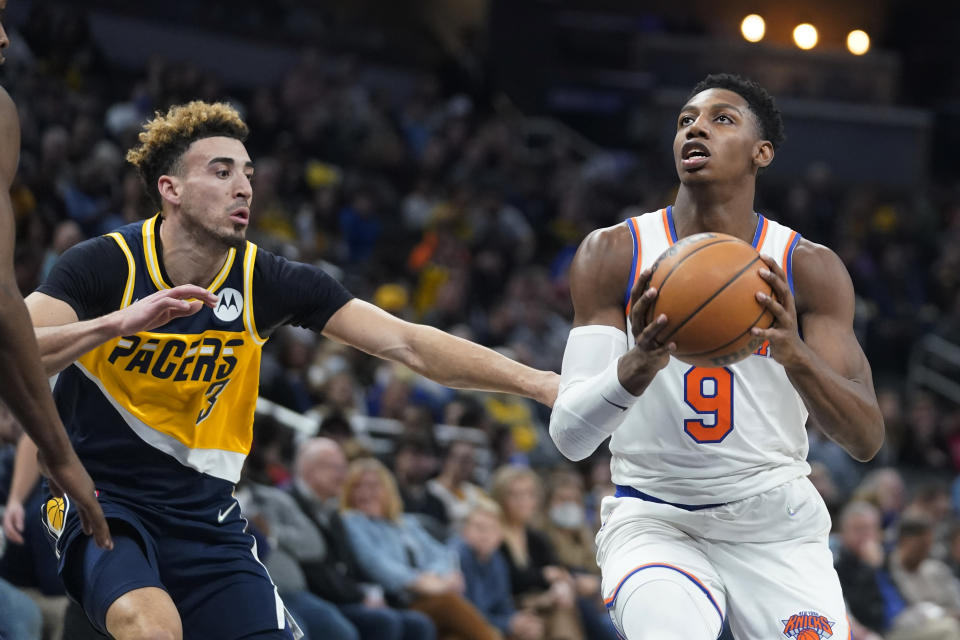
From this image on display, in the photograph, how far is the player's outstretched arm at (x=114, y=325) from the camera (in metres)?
3.83

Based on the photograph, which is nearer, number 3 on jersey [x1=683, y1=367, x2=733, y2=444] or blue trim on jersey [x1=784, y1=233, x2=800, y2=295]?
number 3 on jersey [x1=683, y1=367, x2=733, y2=444]

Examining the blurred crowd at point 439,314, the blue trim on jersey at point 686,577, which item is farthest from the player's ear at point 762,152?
the blurred crowd at point 439,314

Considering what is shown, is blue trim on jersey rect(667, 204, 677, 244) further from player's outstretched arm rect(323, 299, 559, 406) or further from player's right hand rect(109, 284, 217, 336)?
player's right hand rect(109, 284, 217, 336)

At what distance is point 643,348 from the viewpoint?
370 cm

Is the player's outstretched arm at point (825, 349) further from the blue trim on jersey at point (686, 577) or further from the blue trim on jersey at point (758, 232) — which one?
the blue trim on jersey at point (686, 577)

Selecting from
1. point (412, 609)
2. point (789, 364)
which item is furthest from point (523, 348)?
point (789, 364)

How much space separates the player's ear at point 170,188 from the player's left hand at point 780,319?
2.11 m

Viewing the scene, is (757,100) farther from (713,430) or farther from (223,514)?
(223,514)

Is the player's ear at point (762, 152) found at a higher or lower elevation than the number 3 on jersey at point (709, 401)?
higher

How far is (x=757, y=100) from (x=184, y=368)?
217 centimetres

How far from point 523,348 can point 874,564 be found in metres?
4.06

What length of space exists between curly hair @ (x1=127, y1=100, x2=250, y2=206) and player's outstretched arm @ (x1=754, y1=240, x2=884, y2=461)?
2.08m

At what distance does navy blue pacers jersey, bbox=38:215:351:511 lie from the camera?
14.2ft

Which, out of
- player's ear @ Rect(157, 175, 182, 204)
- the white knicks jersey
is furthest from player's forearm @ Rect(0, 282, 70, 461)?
the white knicks jersey
